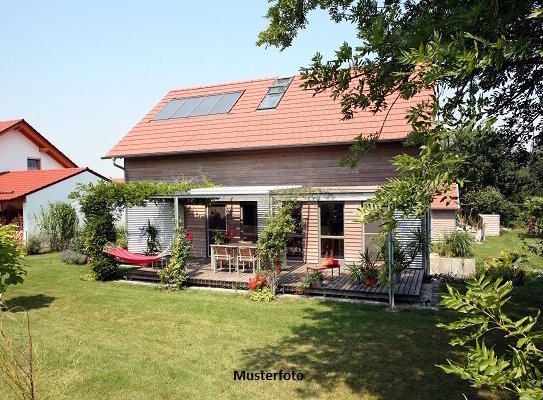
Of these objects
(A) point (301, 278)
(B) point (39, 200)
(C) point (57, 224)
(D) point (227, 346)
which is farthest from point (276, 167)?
(B) point (39, 200)

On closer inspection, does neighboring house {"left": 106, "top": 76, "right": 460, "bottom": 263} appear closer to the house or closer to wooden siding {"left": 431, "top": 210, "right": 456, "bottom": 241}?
the house

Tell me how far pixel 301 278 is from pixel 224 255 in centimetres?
270

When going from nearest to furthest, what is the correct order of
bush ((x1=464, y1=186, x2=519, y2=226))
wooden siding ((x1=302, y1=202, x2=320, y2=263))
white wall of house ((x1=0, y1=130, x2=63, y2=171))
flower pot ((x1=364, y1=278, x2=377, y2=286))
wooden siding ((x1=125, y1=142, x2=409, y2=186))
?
1. flower pot ((x1=364, y1=278, x2=377, y2=286))
2. wooden siding ((x1=125, y1=142, x2=409, y2=186))
3. wooden siding ((x1=302, y1=202, x2=320, y2=263))
4. white wall of house ((x1=0, y1=130, x2=63, y2=171))
5. bush ((x1=464, y1=186, x2=519, y2=226))

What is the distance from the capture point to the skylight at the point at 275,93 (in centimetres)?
1658

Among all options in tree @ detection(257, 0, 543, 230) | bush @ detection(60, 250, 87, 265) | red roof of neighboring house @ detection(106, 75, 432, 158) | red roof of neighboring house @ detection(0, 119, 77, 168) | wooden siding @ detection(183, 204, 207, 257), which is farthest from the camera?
red roof of neighboring house @ detection(0, 119, 77, 168)

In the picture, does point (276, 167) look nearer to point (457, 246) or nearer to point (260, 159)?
point (260, 159)

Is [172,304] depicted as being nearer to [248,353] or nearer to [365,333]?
[248,353]

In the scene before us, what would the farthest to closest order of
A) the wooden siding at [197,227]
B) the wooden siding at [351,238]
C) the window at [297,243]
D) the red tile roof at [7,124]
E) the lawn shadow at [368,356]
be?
the red tile roof at [7,124] < the wooden siding at [197,227] < the window at [297,243] < the wooden siding at [351,238] < the lawn shadow at [368,356]

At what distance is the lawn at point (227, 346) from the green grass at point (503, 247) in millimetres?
6898

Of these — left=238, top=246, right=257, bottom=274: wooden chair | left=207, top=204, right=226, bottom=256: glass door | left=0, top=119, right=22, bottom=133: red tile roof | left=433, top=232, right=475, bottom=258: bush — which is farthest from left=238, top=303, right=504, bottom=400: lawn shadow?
left=0, top=119, right=22, bottom=133: red tile roof

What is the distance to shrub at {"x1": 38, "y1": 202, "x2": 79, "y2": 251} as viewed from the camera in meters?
21.6

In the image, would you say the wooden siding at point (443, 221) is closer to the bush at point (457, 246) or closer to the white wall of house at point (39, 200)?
the bush at point (457, 246)

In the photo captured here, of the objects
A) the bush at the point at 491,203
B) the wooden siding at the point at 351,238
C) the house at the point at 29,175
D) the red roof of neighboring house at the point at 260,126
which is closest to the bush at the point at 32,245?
the house at the point at 29,175

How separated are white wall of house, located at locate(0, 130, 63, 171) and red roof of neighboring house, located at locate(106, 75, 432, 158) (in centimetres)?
1345
